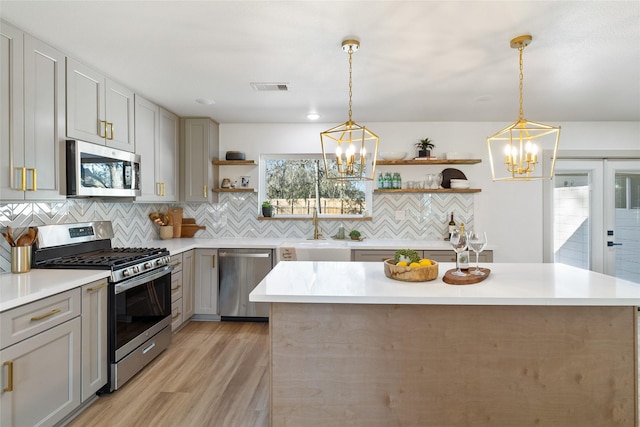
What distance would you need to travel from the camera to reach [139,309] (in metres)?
2.82

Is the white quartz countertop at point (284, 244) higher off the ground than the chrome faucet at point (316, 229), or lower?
lower

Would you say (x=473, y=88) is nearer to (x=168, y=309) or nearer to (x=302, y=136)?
(x=302, y=136)

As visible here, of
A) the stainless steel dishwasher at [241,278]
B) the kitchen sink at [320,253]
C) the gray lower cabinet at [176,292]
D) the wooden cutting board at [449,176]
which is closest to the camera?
the kitchen sink at [320,253]

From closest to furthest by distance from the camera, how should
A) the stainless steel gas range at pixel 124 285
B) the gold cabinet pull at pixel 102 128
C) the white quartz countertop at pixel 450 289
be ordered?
the white quartz countertop at pixel 450 289, the stainless steel gas range at pixel 124 285, the gold cabinet pull at pixel 102 128

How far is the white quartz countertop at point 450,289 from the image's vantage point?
67.6 inches

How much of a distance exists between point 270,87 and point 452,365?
2.59m

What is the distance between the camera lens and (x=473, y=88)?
3230 millimetres

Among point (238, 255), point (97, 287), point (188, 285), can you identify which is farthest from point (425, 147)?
point (97, 287)

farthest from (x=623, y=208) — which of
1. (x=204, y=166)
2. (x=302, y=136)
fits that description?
(x=204, y=166)

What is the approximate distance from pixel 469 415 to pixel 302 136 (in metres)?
3.56

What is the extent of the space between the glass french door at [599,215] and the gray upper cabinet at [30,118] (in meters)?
5.18

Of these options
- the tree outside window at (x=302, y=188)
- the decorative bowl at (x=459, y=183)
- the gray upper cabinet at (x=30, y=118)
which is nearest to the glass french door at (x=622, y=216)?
the decorative bowl at (x=459, y=183)

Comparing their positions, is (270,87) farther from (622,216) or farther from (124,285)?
(622,216)

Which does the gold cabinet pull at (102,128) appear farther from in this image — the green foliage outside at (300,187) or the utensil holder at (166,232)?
the green foliage outside at (300,187)
